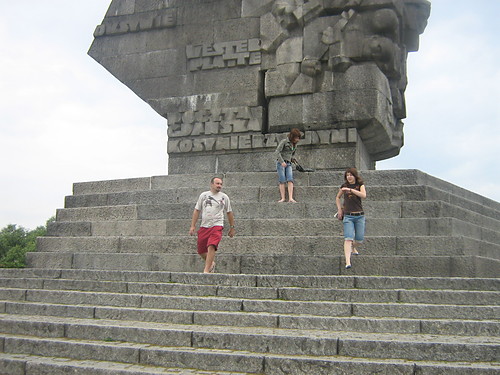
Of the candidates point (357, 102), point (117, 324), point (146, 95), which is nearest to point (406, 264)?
point (117, 324)

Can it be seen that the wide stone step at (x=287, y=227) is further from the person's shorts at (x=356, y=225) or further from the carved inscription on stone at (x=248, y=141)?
the carved inscription on stone at (x=248, y=141)

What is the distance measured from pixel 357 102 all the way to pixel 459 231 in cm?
426

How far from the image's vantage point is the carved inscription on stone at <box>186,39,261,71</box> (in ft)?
43.2

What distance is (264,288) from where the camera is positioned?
706 cm

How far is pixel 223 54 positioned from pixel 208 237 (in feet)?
21.1

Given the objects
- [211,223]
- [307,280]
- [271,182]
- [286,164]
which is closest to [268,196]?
[271,182]

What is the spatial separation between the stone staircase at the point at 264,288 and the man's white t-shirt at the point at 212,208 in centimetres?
78

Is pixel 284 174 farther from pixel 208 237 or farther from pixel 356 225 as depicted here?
pixel 208 237

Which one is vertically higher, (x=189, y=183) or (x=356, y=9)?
(x=356, y=9)

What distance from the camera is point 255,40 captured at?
13172 millimetres

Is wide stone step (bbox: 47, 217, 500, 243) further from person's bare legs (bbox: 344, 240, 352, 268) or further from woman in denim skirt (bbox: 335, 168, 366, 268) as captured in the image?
person's bare legs (bbox: 344, 240, 352, 268)

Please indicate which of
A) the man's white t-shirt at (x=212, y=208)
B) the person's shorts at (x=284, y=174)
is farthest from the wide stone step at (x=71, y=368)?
the person's shorts at (x=284, y=174)

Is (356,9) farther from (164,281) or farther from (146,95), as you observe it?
(164,281)

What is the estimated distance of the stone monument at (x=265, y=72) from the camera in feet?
40.3
